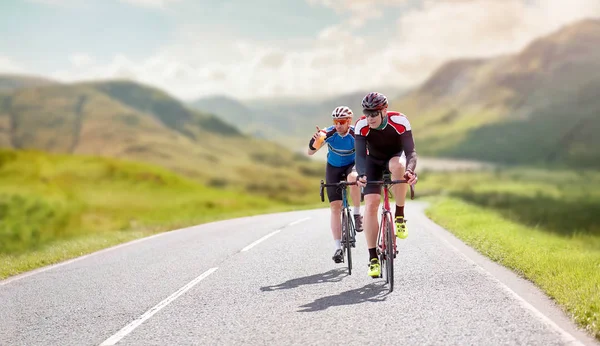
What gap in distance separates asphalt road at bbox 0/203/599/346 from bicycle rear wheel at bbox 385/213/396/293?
19 centimetres

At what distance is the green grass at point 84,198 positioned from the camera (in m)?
84.4

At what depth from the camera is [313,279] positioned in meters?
8.91

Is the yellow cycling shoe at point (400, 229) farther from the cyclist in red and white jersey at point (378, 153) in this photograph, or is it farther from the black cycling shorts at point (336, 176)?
the black cycling shorts at point (336, 176)

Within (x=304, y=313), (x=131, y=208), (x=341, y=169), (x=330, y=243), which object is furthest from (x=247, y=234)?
(x=131, y=208)

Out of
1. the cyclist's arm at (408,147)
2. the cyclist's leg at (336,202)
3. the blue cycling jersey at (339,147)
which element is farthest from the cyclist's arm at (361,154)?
the cyclist's leg at (336,202)

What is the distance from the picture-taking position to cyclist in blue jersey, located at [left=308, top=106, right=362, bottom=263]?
9188 millimetres

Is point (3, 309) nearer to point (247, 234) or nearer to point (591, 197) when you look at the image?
point (247, 234)

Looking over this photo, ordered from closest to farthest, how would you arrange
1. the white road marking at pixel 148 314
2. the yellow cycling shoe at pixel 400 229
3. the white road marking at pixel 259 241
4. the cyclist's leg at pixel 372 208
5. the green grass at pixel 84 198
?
1. the white road marking at pixel 148 314
2. the cyclist's leg at pixel 372 208
3. the yellow cycling shoe at pixel 400 229
4. the white road marking at pixel 259 241
5. the green grass at pixel 84 198

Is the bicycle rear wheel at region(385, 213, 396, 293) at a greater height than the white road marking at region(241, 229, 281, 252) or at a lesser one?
greater

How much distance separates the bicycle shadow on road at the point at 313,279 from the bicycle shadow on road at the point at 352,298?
849 millimetres

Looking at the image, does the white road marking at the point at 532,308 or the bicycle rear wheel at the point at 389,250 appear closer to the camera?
the white road marking at the point at 532,308

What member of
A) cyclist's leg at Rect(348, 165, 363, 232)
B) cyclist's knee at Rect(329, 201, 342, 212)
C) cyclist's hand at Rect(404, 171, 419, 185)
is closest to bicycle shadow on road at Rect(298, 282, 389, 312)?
cyclist's hand at Rect(404, 171, 419, 185)

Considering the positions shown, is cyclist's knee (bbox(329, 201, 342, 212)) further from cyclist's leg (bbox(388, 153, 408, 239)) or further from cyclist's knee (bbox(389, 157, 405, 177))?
cyclist's knee (bbox(389, 157, 405, 177))

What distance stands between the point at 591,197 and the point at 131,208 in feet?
391
